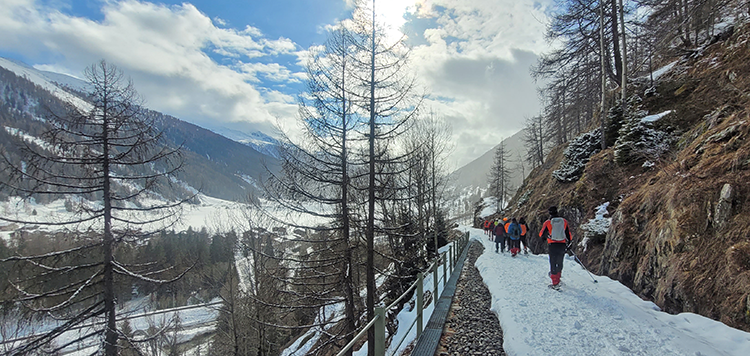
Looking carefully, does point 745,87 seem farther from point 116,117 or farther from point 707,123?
point 116,117

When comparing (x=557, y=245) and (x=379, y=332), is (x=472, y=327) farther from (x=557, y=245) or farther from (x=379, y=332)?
(x=557, y=245)

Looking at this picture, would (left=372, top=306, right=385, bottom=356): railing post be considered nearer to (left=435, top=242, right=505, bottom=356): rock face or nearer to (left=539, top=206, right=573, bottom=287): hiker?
(left=435, top=242, right=505, bottom=356): rock face

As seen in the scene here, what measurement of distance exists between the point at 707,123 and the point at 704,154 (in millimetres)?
2472

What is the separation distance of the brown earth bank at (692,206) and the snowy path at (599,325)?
366mm

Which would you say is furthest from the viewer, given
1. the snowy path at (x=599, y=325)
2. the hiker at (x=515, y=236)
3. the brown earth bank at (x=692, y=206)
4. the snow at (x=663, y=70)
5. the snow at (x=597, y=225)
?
the snow at (x=663, y=70)

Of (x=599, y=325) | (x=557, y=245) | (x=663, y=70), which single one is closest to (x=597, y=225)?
(x=557, y=245)

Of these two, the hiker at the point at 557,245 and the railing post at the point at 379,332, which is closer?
the railing post at the point at 379,332

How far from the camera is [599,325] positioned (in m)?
4.32

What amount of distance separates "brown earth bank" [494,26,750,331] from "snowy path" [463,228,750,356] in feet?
1.20

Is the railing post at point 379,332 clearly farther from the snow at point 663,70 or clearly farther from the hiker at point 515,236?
the snow at point 663,70

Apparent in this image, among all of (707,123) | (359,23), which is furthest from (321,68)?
(707,123)

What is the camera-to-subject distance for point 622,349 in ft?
11.8

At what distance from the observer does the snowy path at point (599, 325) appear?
3479 mm

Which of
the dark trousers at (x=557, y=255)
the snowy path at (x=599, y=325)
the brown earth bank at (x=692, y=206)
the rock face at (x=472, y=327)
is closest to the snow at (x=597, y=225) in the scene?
the brown earth bank at (x=692, y=206)
